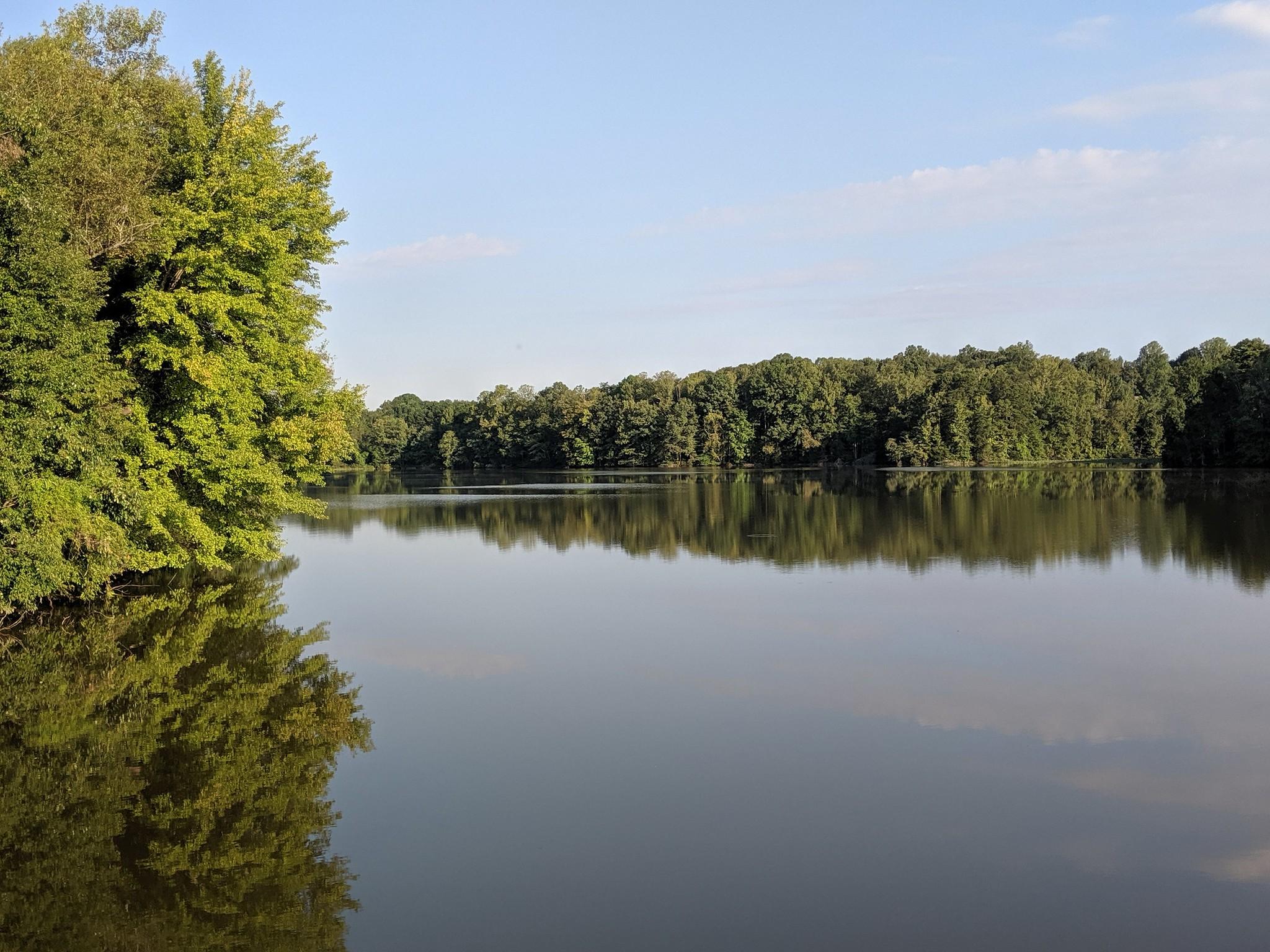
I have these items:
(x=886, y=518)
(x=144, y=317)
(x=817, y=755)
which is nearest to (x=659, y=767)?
(x=817, y=755)

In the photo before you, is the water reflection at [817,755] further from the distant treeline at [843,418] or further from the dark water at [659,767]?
the distant treeline at [843,418]

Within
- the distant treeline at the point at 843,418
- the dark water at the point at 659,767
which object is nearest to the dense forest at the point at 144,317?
the dark water at the point at 659,767

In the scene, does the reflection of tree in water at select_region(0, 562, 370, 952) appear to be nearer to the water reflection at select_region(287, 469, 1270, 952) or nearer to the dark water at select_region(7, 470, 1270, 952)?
→ the dark water at select_region(7, 470, 1270, 952)

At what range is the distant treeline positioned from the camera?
9538cm

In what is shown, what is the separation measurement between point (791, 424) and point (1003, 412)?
71.0ft

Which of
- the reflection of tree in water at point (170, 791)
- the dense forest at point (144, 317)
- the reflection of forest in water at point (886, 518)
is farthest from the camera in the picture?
the reflection of forest in water at point (886, 518)

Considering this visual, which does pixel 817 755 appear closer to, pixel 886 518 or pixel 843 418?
pixel 886 518

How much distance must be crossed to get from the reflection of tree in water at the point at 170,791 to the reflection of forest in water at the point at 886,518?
549 inches

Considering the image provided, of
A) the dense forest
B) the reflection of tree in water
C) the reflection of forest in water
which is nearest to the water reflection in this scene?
the reflection of tree in water

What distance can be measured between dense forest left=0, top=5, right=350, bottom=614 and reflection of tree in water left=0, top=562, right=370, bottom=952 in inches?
112

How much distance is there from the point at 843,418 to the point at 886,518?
71089mm

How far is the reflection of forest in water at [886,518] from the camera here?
81.6ft

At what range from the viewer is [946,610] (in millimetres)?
16984

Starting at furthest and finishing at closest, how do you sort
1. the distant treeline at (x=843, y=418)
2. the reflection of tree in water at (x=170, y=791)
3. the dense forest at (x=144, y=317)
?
1. the distant treeline at (x=843, y=418)
2. the dense forest at (x=144, y=317)
3. the reflection of tree in water at (x=170, y=791)
